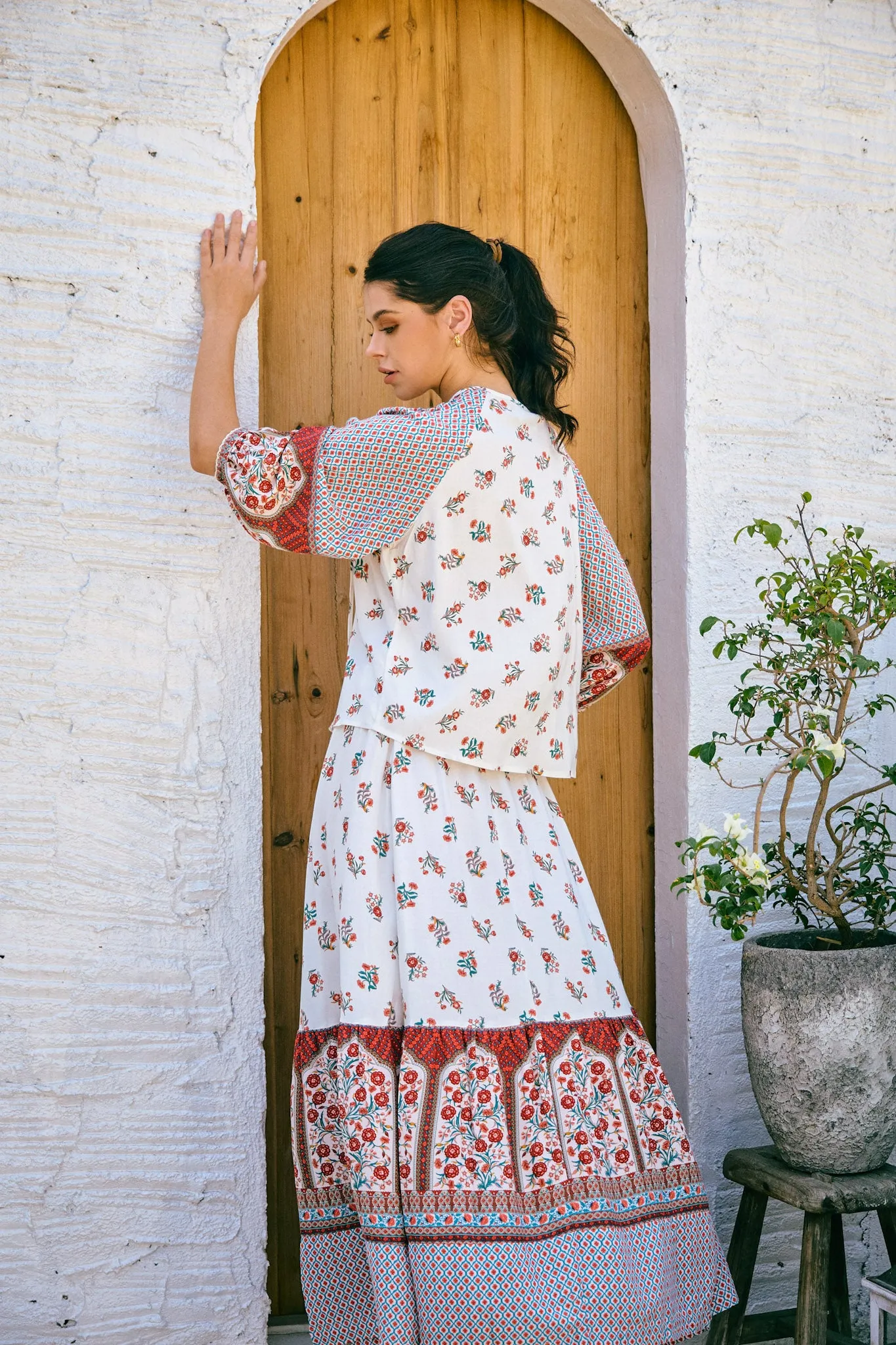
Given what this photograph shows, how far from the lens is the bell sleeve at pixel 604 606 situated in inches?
93.0

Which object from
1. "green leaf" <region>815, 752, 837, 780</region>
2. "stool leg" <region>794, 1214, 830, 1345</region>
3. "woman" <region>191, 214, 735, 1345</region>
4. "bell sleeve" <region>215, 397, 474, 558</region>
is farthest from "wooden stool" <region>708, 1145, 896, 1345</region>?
"bell sleeve" <region>215, 397, 474, 558</region>

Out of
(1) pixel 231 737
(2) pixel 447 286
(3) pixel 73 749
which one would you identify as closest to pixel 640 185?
(2) pixel 447 286

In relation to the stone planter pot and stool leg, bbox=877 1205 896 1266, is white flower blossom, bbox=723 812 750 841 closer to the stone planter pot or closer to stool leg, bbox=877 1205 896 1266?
the stone planter pot

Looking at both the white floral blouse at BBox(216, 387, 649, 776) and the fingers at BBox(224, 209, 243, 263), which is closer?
the white floral blouse at BBox(216, 387, 649, 776)

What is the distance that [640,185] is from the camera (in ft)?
9.71

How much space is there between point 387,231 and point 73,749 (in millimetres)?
1266

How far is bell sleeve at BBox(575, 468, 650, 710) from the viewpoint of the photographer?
2.36 meters

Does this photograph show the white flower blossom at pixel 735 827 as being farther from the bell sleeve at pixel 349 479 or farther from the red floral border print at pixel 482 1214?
the bell sleeve at pixel 349 479

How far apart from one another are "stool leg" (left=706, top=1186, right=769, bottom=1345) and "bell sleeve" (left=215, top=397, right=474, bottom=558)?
1.44m

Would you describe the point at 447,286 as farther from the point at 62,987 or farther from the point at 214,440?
the point at 62,987

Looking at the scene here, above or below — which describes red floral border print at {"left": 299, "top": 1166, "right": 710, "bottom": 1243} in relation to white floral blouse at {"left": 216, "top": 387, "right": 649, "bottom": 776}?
below

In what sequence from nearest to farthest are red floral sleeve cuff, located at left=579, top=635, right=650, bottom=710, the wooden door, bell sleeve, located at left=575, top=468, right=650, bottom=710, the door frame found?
bell sleeve, located at left=575, top=468, right=650, bottom=710 < red floral sleeve cuff, located at left=579, top=635, right=650, bottom=710 < the wooden door < the door frame

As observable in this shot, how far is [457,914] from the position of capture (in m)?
2.04

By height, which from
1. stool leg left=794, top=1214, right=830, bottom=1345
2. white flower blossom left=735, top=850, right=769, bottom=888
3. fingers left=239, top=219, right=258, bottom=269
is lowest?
stool leg left=794, top=1214, right=830, bottom=1345
